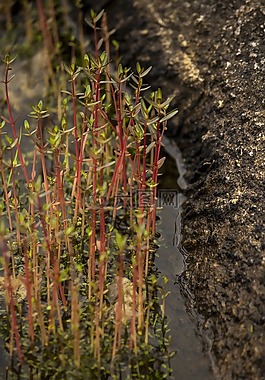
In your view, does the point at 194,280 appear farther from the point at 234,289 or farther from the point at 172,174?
the point at 172,174

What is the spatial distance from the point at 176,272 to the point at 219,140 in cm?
57

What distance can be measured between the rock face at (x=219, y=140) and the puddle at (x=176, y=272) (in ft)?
0.13

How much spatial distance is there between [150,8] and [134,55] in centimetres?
25

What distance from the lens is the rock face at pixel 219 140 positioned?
2.24 meters

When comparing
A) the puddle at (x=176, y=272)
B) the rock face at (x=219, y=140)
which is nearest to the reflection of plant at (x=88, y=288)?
the puddle at (x=176, y=272)

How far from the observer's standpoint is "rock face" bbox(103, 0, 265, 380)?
224 centimetres

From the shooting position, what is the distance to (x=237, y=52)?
3.02m

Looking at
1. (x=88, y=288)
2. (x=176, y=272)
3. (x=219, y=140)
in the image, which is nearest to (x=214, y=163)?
(x=219, y=140)

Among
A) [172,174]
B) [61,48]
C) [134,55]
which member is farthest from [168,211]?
[61,48]

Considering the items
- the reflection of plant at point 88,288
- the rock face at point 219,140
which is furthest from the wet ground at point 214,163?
the reflection of plant at point 88,288

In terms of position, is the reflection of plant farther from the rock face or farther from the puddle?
the rock face

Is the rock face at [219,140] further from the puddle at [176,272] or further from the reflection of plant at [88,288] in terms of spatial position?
the reflection of plant at [88,288]

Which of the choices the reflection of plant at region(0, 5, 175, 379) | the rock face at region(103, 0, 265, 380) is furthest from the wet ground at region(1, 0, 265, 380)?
the reflection of plant at region(0, 5, 175, 379)

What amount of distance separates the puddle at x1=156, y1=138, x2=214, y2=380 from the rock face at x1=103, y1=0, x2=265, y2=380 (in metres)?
0.04
